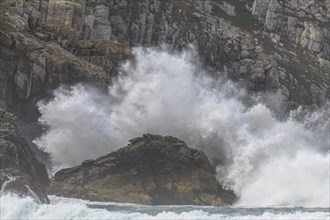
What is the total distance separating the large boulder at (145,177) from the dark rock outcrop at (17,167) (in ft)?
22.8

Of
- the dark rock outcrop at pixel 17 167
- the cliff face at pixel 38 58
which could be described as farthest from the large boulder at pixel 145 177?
the cliff face at pixel 38 58

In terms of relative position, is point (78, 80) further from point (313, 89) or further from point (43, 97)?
point (313, 89)

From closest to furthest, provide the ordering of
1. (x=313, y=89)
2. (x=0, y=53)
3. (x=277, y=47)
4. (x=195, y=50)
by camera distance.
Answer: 1. (x=0, y=53)
2. (x=195, y=50)
3. (x=313, y=89)
4. (x=277, y=47)

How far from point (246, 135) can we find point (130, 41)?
54616 millimetres

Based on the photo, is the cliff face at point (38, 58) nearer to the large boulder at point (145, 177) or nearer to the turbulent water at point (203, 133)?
the turbulent water at point (203, 133)

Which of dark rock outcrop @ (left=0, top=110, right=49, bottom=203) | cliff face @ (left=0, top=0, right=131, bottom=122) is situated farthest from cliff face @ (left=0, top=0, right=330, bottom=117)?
dark rock outcrop @ (left=0, top=110, right=49, bottom=203)

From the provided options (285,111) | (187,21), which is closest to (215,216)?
(285,111)

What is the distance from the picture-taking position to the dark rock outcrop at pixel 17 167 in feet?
138

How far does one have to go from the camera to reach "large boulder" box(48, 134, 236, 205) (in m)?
57.2

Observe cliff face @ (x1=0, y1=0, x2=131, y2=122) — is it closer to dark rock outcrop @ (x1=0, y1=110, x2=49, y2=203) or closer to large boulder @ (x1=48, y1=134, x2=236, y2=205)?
large boulder @ (x1=48, y1=134, x2=236, y2=205)

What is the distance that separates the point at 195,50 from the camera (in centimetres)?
12912

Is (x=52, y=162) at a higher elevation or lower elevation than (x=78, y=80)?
lower

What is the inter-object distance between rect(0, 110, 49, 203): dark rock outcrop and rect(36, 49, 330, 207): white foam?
18562 millimetres

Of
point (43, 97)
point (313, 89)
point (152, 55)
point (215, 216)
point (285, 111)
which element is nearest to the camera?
point (215, 216)
